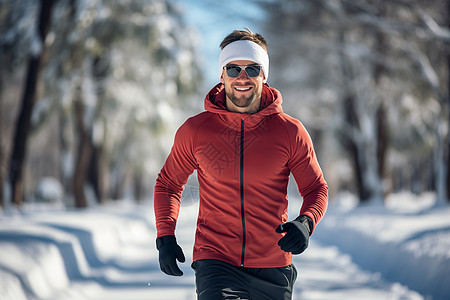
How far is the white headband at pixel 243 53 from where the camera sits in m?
3.22

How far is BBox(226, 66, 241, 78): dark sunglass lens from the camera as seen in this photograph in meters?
3.19

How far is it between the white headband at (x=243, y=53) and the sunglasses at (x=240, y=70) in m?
0.06

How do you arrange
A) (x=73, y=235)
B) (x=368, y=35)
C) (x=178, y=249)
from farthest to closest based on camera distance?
(x=368, y=35) → (x=73, y=235) → (x=178, y=249)

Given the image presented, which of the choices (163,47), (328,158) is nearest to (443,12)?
(163,47)

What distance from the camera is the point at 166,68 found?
17.9 meters

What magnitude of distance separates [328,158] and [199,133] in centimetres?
3909

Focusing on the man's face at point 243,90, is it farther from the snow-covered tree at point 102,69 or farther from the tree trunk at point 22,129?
the snow-covered tree at point 102,69

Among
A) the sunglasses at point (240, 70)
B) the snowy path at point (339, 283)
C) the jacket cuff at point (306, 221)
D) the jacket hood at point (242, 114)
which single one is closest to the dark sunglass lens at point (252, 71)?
the sunglasses at point (240, 70)

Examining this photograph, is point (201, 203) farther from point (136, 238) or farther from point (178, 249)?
point (136, 238)

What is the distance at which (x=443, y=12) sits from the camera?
15391 millimetres

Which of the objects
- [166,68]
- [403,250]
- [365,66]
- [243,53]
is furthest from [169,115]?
[243,53]

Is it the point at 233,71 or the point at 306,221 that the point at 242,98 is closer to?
the point at 233,71

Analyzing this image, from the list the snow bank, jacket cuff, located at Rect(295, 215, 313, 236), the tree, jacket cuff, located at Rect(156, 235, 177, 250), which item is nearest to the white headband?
jacket cuff, located at Rect(295, 215, 313, 236)

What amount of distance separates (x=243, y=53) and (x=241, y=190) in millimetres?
824
